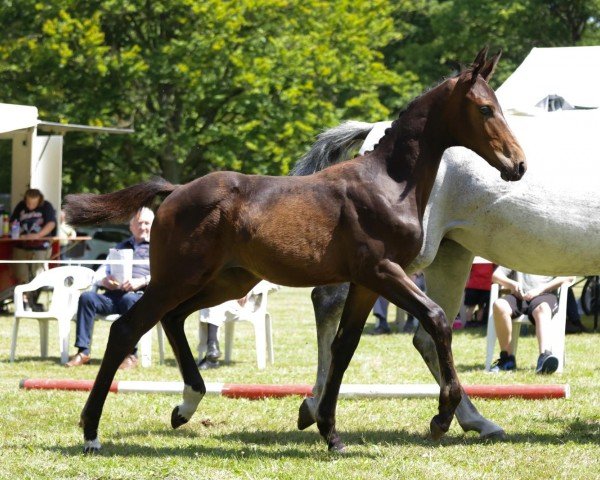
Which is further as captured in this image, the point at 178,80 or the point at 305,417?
the point at 178,80

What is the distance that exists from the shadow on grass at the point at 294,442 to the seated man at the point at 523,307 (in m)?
3.14

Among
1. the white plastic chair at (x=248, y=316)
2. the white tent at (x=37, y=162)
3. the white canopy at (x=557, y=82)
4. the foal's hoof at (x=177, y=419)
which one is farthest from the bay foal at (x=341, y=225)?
the white tent at (x=37, y=162)

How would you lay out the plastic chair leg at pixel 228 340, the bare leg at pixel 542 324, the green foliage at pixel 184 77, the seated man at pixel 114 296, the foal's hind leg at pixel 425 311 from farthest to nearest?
the green foliage at pixel 184 77 → the plastic chair leg at pixel 228 340 → the seated man at pixel 114 296 → the bare leg at pixel 542 324 → the foal's hind leg at pixel 425 311

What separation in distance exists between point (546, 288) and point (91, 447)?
5.81m

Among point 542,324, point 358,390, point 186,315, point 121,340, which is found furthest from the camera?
point 542,324

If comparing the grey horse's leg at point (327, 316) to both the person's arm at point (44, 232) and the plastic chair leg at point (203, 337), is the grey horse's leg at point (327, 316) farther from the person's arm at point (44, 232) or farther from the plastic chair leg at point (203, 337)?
the person's arm at point (44, 232)

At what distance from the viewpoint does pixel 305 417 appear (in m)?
6.80

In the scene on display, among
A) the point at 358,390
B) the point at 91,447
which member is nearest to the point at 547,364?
the point at 358,390

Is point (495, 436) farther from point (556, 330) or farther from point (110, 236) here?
point (110, 236)

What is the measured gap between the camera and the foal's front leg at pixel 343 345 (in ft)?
20.4

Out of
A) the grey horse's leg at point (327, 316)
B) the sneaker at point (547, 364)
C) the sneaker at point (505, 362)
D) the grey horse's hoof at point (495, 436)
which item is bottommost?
the sneaker at point (505, 362)

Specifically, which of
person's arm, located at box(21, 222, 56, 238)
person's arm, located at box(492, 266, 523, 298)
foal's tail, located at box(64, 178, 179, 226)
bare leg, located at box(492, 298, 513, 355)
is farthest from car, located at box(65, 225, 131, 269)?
foal's tail, located at box(64, 178, 179, 226)

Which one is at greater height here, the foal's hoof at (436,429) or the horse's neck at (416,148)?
the horse's neck at (416,148)

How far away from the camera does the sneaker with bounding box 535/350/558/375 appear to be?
9828mm
